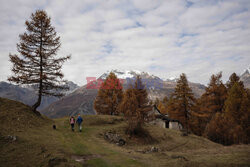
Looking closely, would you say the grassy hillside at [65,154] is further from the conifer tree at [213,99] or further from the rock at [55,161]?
the conifer tree at [213,99]

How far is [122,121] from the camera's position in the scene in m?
30.4

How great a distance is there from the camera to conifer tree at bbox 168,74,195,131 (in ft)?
122

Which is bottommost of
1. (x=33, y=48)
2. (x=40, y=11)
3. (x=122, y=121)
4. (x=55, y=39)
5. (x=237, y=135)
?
(x=237, y=135)

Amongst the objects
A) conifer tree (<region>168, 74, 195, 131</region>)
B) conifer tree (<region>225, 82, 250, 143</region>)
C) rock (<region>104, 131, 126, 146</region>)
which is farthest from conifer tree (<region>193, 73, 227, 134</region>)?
rock (<region>104, 131, 126, 146</region>)

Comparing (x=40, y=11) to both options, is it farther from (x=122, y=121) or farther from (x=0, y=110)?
(x=122, y=121)

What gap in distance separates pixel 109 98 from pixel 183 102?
1721 centimetres

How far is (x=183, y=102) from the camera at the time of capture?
37.2 meters

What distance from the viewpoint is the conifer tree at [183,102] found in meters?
37.2

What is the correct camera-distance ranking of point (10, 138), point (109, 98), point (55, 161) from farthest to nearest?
1. point (109, 98)
2. point (10, 138)
3. point (55, 161)

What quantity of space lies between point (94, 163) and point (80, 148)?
372cm

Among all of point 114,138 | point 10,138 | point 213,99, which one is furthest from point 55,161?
point 213,99

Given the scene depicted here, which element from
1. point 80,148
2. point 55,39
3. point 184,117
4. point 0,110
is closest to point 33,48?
point 55,39

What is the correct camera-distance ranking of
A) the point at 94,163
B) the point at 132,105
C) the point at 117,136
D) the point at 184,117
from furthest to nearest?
the point at 184,117
the point at 132,105
the point at 117,136
the point at 94,163

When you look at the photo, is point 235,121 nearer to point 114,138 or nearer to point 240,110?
point 240,110
